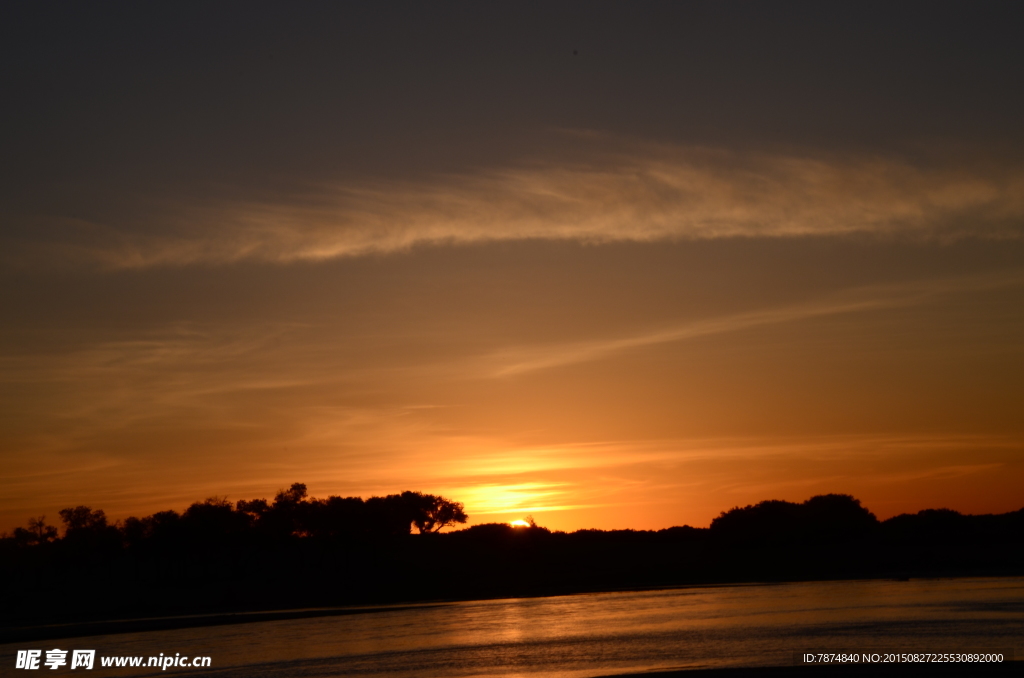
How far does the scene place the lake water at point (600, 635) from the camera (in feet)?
131

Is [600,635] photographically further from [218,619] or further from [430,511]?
[430,511]

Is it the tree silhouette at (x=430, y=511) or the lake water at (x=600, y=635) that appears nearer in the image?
the lake water at (x=600, y=635)

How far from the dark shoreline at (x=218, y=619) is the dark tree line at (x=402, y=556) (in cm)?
576

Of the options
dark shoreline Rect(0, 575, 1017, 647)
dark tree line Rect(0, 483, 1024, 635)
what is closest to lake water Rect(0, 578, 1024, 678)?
dark shoreline Rect(0, 575, 1017, 647)

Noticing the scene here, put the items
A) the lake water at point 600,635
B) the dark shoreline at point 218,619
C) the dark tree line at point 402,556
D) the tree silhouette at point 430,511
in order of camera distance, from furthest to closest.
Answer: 1. the tree silhouette at point 430,511
2. the dark tree line at point 402,556
3. the dark shoreline at point 218,619
4. the lake water at point 600,635

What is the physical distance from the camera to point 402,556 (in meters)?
140

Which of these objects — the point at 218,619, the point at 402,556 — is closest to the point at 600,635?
the point at 218,619

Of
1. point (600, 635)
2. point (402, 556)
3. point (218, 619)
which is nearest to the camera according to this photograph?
point (600, 635)

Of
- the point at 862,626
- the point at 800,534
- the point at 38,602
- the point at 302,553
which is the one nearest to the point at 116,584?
the point at 38,602

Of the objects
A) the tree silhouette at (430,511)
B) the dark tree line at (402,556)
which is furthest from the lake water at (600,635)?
the tree silhouette at (430,511)

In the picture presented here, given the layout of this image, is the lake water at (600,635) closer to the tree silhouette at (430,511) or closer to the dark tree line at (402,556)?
the dark tree line at (402,556)

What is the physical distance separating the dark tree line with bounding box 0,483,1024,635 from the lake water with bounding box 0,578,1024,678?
28.0 metres

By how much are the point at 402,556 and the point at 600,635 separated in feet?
309

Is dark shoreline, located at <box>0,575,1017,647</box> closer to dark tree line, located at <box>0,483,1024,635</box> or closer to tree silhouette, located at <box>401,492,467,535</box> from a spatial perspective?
dark tree line, located at <box>0,483,1024,635</box>
